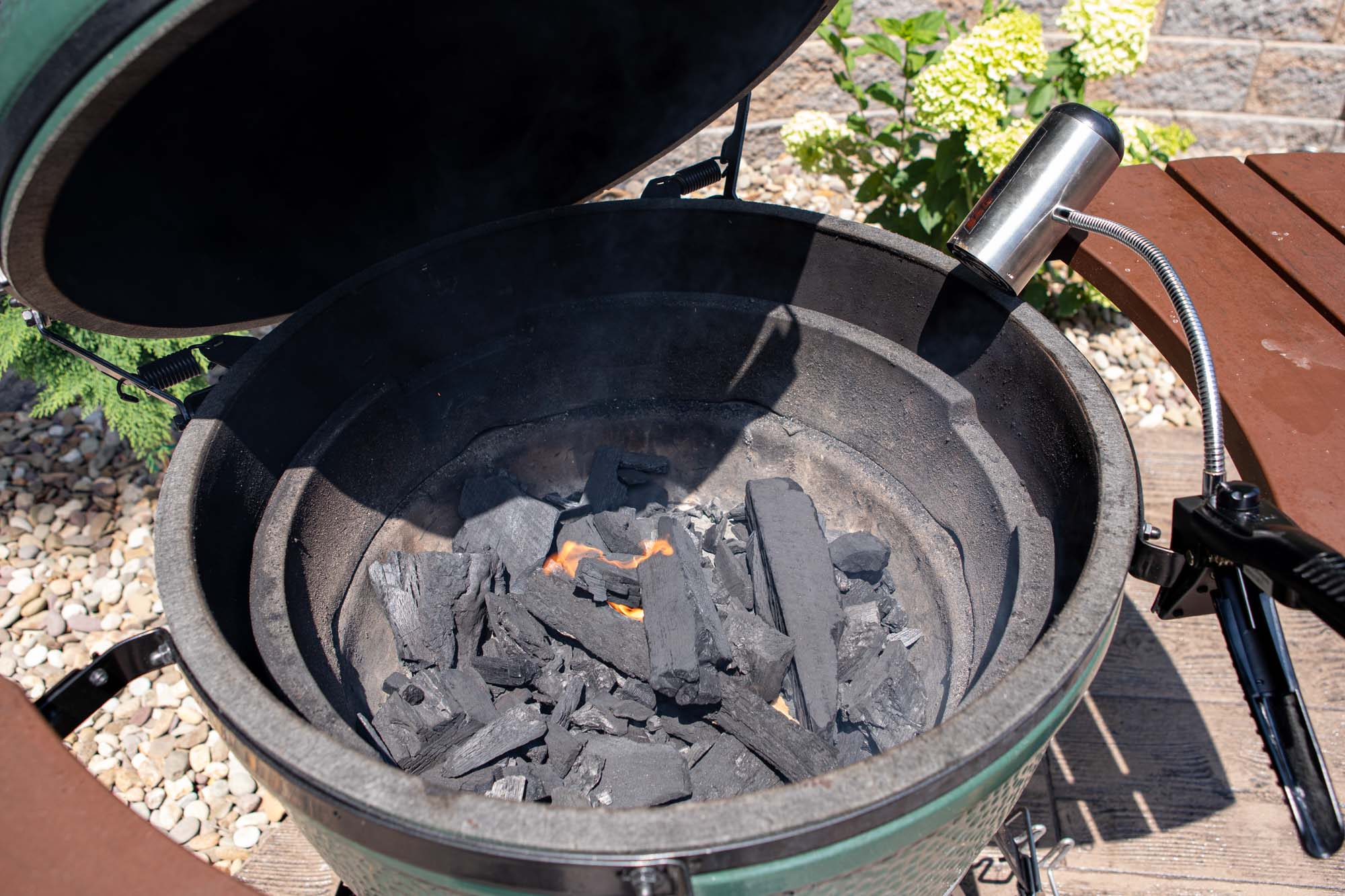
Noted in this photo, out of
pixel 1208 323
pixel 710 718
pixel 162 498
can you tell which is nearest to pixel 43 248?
pixel 162 498

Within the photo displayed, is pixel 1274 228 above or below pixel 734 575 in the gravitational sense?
above

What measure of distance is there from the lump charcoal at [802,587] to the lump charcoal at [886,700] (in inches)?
2.2

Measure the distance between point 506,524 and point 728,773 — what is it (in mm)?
728

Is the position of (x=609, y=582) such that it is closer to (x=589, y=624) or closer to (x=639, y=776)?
(x=589, y=624)

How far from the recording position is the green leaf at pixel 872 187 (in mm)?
3119

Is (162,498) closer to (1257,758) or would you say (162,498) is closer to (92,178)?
(92,178)

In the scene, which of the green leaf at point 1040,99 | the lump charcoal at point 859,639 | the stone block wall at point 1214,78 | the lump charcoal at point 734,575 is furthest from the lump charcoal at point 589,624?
the stone block wall at point 1214,78

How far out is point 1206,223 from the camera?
190cm

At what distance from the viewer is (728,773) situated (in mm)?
1575

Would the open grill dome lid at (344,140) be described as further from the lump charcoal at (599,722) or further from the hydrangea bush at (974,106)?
the hydrangea bush at (974,106)

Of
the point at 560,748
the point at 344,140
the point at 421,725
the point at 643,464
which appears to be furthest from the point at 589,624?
the point at 344,140

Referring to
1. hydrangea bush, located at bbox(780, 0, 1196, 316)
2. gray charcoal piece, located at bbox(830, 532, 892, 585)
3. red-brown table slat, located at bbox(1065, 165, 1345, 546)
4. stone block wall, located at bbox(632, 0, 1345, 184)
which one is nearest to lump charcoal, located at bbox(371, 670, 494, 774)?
gray charcoal piece, located at bbox(830, 532, 892, 585)

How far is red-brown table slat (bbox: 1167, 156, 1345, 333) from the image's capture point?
1.70m

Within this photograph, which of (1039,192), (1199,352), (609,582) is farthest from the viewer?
(609,582)
